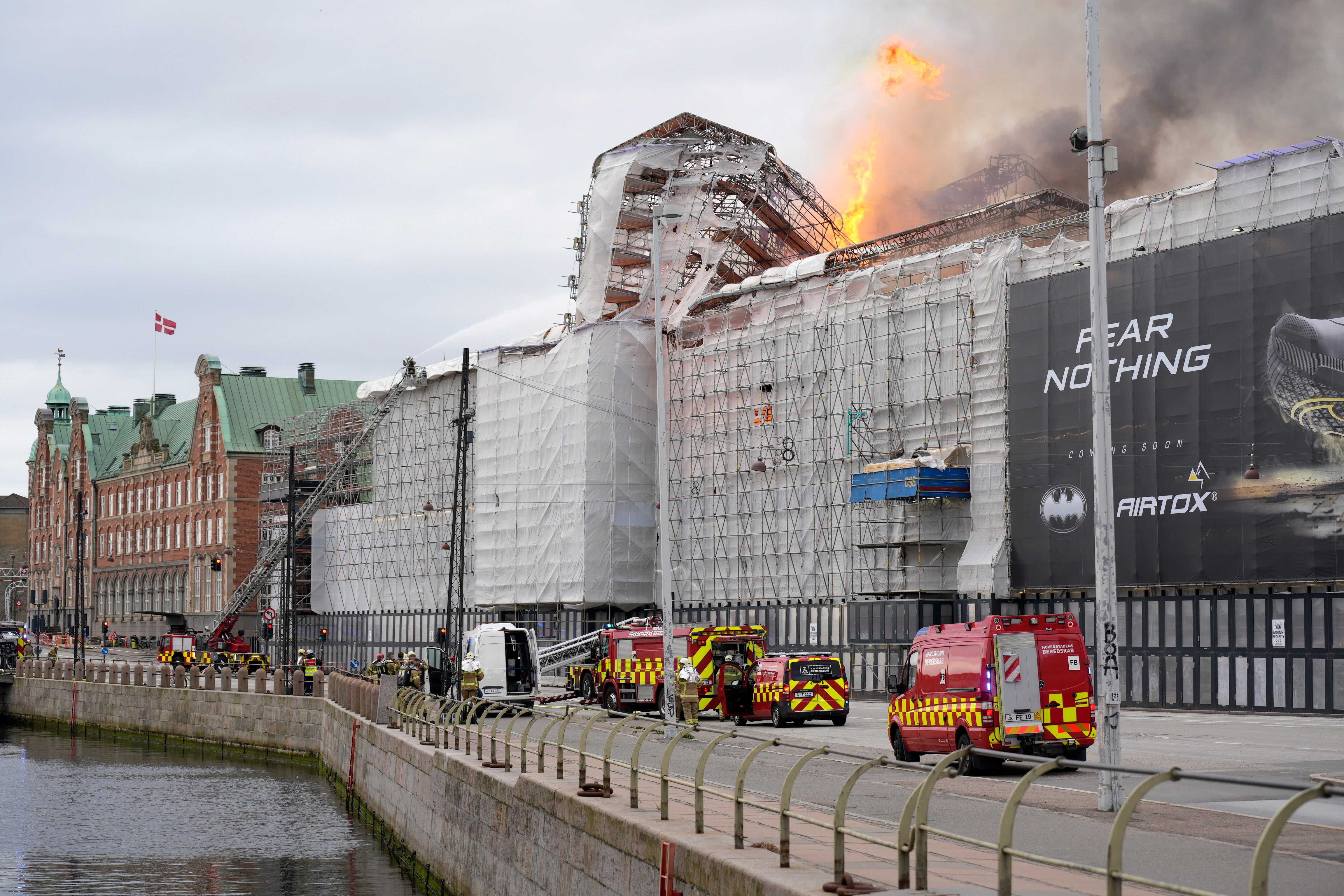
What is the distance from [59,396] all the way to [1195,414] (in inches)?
4966

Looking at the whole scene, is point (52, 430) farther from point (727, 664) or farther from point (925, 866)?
point (925, 866)

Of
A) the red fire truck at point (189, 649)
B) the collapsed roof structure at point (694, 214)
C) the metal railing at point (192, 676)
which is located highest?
the collapsed roof structure at point (694, 214)

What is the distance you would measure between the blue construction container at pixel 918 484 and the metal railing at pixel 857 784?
1248 inches

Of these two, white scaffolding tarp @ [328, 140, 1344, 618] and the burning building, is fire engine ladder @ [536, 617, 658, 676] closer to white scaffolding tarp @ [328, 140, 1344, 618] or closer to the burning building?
white scaffolding tarp @ [328, 140, 1344, 618]

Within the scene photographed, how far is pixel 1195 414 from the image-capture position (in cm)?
4488

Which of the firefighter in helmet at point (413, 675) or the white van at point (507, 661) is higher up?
the white van at point (507, 661)

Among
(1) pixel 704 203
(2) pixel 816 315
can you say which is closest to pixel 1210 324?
(2) pixel 816 315

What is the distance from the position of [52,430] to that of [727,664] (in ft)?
405

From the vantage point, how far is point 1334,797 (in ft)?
Answer: 19.8

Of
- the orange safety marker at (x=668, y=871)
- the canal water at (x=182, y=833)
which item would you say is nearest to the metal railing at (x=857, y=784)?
the orange safety marker at (x=668, y=871)

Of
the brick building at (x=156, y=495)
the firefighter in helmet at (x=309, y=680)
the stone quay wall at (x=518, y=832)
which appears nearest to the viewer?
the stone quay wall at (x=518, y=832)

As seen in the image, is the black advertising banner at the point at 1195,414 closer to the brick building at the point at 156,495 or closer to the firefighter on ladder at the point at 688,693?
the firefighter on ladder at the point at 688,693

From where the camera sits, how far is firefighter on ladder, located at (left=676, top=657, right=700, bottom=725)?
3117 cm

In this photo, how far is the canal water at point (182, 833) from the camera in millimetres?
25328
